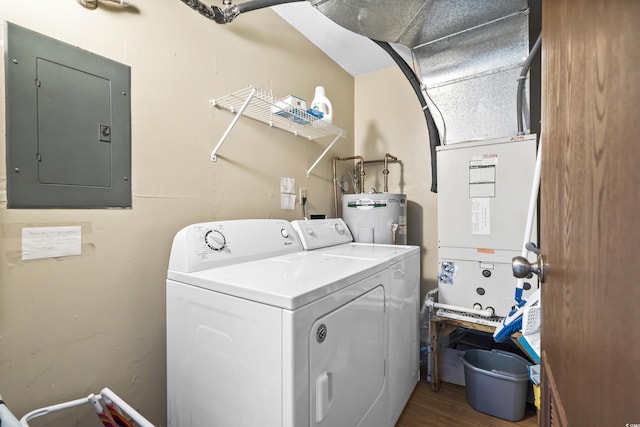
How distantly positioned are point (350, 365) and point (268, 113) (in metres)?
1.52

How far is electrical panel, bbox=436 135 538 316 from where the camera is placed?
5.98 feet

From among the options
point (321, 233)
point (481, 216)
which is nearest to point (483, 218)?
point (481, 216)

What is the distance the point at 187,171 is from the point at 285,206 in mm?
778

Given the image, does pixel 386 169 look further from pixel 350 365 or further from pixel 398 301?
pixel 350 365

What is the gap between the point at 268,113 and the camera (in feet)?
6.12

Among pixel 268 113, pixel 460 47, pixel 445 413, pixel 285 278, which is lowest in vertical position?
pixel 445 413

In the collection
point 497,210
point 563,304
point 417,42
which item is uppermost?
point 417,42

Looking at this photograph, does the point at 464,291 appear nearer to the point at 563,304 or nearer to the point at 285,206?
the point at 285,206

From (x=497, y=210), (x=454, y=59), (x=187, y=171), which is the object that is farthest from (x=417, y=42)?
(x=187, y=171)

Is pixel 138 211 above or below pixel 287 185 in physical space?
below

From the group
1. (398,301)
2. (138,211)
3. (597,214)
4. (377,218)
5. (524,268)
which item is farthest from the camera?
(377,218)

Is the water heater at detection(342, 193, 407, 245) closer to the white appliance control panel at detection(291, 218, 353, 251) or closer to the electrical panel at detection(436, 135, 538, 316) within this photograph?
the white appliance control panel at detection(291, 218, 353, 251)

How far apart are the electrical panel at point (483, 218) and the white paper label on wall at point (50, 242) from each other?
2065 mm

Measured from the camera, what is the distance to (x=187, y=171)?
1.49 meters
